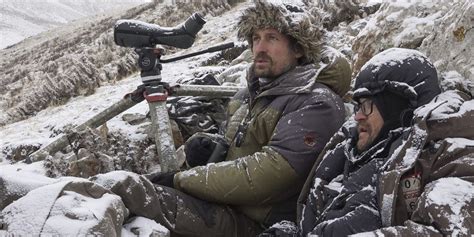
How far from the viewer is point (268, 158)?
9.91 feet

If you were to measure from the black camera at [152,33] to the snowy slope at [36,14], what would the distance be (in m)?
34.6

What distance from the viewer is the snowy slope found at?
42.4m

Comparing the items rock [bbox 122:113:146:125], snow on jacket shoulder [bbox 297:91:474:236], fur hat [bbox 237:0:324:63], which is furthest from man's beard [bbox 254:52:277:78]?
rock [bbox 122:113:146:125]

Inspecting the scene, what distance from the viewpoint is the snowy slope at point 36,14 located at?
139 feet

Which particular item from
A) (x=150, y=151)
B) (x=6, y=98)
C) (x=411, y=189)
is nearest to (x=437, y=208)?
(x=411, y=189)

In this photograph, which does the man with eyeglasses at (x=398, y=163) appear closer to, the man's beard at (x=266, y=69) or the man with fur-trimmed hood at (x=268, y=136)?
the man with fur-trimmed hood at (x=268, y=136)

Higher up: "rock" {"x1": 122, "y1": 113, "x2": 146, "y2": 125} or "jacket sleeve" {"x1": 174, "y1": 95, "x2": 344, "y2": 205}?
"jacket sleeve" {"x1": 174, "y1": 95, "x2": 344, "y2": 205}

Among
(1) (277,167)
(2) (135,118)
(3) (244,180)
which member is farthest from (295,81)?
(2) (135,118)

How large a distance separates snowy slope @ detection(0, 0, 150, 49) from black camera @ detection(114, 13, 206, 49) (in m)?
34.6

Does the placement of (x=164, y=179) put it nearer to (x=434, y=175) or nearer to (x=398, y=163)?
(x=398, y=163)

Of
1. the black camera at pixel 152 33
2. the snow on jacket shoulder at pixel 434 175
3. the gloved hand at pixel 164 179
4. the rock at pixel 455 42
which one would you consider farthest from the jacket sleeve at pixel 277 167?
A: the black camera at pixel 152 33

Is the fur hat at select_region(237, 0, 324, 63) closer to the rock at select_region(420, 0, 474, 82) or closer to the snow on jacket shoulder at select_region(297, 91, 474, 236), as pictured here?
the rock at select_region(420, 0, 474, 82)

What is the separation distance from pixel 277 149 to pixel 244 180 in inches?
10.6

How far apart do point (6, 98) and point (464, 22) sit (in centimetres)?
1055
